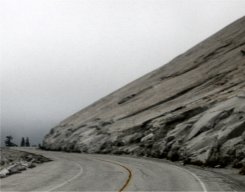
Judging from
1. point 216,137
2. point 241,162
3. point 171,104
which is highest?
point 171,104

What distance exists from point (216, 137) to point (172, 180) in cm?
1310

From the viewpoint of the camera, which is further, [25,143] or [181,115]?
[25,143]

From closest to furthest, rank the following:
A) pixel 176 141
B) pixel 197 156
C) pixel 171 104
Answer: pixel 197 156 → pixel 176 141 → pixel 171 104

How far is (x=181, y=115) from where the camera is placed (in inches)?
1869

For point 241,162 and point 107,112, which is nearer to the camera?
point 241,162

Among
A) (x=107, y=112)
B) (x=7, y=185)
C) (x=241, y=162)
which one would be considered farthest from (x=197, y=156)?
(x=107, y=112)

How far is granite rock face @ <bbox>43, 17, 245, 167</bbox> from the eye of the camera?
36.8 metres

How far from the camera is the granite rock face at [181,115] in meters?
36.8

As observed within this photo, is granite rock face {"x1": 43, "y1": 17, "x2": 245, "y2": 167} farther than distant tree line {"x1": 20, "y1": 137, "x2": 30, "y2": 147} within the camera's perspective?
No

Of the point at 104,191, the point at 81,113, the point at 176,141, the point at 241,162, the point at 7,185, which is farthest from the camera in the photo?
the point at 81,113

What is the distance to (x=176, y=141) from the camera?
4241cm

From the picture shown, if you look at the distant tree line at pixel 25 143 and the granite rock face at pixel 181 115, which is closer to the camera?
the granite rock face at pixel 181 115

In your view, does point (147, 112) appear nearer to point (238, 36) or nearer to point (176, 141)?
point (176, 141)

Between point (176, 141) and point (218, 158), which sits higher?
point (176, 141)
